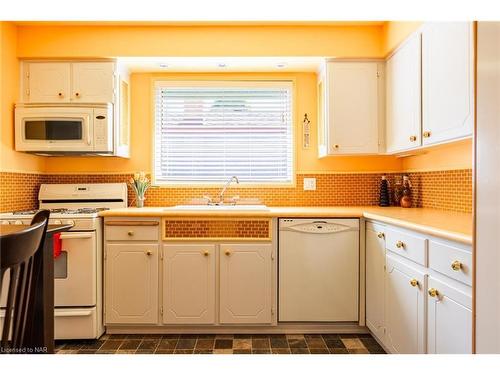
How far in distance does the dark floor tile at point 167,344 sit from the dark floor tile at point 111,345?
274 mm

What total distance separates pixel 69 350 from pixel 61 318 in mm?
215

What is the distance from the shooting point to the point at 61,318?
232 cm

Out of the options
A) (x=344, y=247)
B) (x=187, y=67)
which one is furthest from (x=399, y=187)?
(x=187, y=67)

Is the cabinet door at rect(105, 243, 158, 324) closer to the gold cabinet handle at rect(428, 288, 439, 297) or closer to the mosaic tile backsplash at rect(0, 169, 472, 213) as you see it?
the mosaic tile backsplash at rect(0, 169, 472, 213)

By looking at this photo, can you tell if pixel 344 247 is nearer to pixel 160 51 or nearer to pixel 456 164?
pixel 456 164

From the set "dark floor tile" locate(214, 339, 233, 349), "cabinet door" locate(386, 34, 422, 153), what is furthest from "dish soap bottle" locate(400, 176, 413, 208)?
"dark floor tile" locate(214, 339, 233, 349)

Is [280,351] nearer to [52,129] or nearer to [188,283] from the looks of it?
[188,283]

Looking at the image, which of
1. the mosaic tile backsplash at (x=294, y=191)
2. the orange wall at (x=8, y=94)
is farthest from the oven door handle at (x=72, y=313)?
the orange wall at (x=8, y=94)

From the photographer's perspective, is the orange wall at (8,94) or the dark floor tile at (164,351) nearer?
the dark floor tile at (164,351)

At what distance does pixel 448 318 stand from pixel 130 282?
6.28 ft

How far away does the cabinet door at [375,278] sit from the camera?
7.04 ft

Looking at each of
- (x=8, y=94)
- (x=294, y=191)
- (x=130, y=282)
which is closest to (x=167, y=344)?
(x=130, y=282)

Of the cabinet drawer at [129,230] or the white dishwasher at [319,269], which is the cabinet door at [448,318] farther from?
the cabinet drawer at [129,230]

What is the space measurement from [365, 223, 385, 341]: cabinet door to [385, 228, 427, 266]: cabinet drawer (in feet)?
0.36
